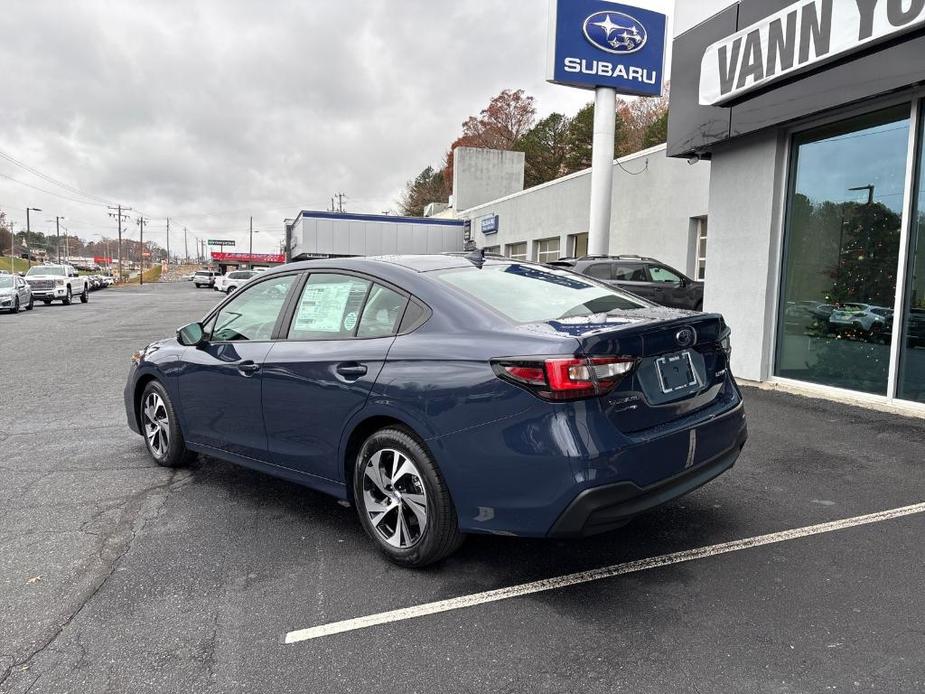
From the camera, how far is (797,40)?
279 inches

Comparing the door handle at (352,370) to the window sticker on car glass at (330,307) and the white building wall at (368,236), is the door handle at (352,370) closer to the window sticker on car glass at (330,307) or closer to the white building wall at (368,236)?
the window sticker on car glass at (330,307)

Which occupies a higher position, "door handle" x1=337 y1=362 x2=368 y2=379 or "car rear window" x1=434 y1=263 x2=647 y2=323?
"car rear window" x1=434 y1=263 x2=647 y2=323

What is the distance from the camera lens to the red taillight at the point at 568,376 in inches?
107

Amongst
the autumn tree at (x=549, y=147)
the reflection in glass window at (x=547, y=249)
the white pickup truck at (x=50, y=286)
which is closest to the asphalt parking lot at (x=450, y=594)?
the reflection in glass window at (x=547, y=249)

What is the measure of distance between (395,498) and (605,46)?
16455 mm

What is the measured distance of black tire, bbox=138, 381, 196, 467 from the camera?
482cm

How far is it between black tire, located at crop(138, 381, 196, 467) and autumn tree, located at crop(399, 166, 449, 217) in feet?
214

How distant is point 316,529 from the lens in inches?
152

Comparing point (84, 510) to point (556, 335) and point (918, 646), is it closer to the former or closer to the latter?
point (556, 335)

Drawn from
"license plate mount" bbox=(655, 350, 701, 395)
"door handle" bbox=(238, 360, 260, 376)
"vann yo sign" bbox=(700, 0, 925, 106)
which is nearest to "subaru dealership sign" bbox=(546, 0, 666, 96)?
"vann yo sign" bbox=(700, 0, 925, 106)

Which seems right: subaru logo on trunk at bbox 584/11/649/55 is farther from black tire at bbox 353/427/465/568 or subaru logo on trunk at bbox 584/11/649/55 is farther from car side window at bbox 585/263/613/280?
black tire at bbox 353/427/465/568

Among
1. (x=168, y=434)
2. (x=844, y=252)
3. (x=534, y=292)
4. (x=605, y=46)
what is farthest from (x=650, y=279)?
(x=168, y=434)

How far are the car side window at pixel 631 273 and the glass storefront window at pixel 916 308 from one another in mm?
7263

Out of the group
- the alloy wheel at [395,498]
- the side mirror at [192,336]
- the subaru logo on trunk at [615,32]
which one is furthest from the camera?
the subaru logo on trunk at [615,32]
